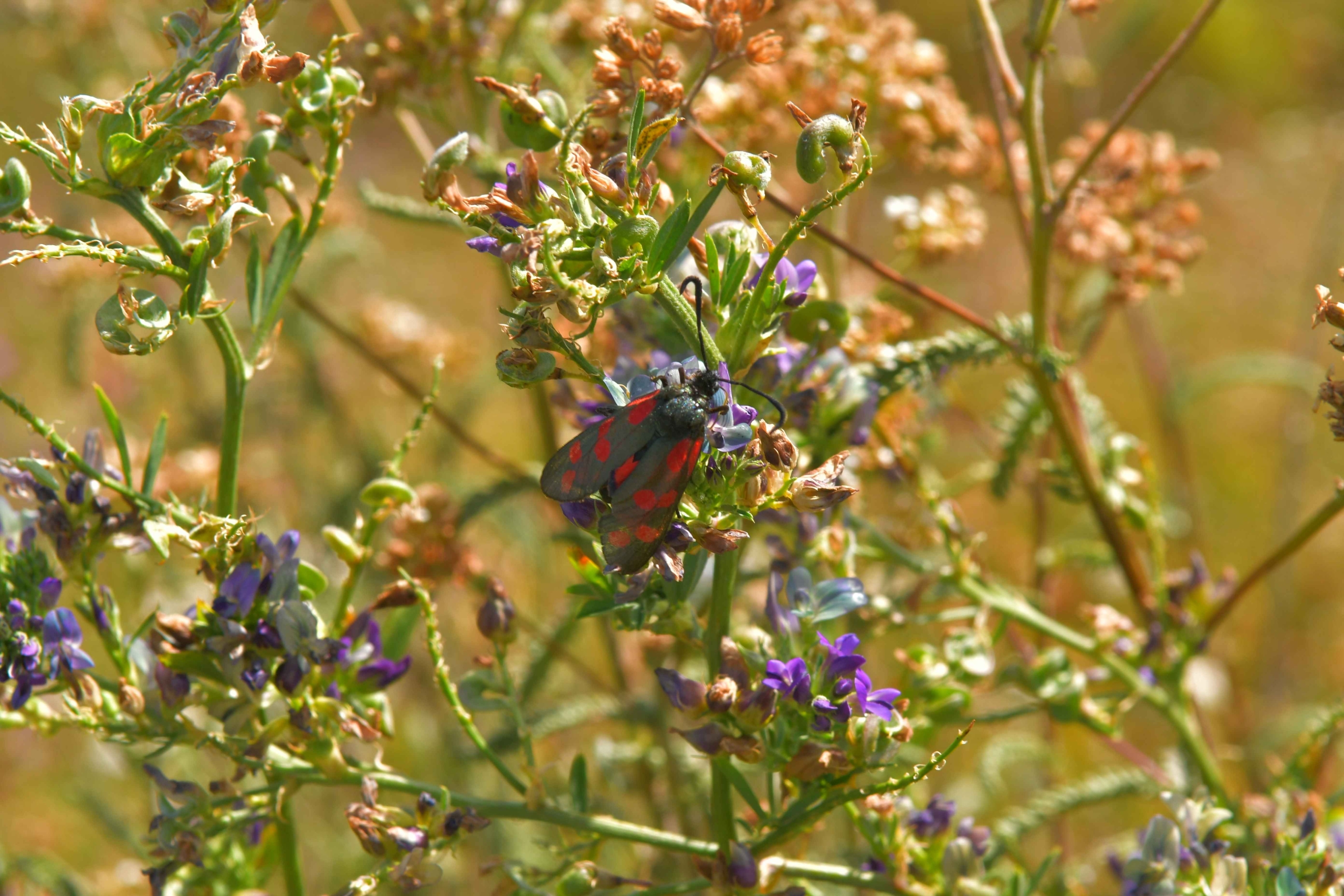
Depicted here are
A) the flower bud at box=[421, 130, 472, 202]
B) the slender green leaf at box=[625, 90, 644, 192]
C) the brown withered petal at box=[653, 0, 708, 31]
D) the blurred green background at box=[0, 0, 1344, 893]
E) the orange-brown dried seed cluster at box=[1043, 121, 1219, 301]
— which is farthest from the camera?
the blurred green background at box=[0, 0, 1344, 893]

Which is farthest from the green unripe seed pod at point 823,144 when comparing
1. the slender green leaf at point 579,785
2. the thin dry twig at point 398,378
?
the thin dry twig at point 398,378

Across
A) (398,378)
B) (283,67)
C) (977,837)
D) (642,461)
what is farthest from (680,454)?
(398,378)

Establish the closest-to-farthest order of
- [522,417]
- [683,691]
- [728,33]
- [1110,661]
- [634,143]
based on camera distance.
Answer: [634,143] → [683,691] → [728,33] → [1110,661] → [522,417]

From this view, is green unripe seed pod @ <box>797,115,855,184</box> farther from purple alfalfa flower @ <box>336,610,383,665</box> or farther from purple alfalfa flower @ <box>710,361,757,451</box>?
purple alfalfa flower @ <box>336,610,383,665</box>

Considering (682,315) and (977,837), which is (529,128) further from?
(977,837)

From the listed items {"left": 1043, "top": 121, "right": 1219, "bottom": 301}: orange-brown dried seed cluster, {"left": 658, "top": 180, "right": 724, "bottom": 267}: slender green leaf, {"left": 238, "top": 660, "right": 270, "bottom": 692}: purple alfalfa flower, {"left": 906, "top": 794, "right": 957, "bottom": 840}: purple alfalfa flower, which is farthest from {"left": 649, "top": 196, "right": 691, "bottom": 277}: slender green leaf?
{"left": 1043, "top": 121, "right": 1219, "bottom": 301}: orange-brown dried seed cluster

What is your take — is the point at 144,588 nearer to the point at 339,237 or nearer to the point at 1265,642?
the point at 339,237
